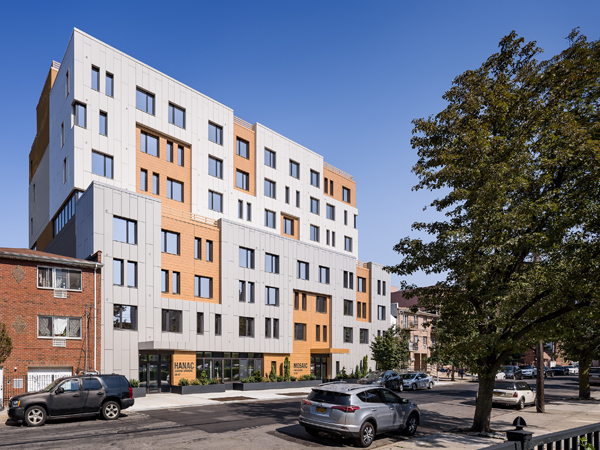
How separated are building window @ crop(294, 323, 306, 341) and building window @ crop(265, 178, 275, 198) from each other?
495 inches

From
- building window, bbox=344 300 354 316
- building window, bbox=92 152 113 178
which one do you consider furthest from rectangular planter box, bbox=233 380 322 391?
building window, bbox=92 152 113 178

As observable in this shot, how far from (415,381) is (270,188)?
71.6 ft

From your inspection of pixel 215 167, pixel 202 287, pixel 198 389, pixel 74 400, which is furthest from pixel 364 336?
pixel 74 400

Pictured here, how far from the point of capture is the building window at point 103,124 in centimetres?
3634

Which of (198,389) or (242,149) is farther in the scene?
(242,149)

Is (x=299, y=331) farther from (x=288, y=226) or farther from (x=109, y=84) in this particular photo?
(x=109, y=84)

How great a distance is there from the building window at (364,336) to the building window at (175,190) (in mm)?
25767

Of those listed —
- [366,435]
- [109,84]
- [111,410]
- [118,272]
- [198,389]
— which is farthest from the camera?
[109,84]

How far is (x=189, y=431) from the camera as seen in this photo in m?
17.0

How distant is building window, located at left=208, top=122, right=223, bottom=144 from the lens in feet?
143

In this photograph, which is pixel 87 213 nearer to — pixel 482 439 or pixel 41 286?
pixel 41 286

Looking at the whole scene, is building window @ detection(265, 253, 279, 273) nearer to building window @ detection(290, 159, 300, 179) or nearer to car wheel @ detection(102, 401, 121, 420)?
building window @ detection(290, 159, 300, 179)

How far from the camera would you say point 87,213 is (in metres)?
32.2

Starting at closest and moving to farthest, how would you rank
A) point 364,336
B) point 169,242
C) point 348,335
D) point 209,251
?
point 169,242 → point 209,251 → point 348,335 → point 364,336
